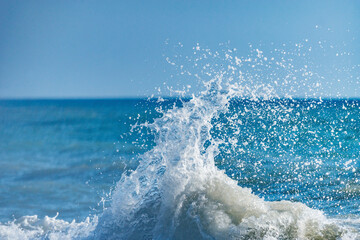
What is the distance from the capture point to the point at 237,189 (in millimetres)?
4645

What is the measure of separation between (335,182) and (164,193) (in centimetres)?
374

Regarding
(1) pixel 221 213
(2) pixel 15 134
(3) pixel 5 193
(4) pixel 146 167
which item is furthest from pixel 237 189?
(2) pixel 15 134

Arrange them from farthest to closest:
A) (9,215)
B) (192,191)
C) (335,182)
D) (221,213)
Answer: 1. (335,182)
2. (9,215)
3. (192,191)
4. (221,213)

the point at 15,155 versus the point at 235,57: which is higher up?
the point at 235,57

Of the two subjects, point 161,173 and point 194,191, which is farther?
point 161,173

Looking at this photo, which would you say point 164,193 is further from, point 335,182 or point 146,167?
point 335,182

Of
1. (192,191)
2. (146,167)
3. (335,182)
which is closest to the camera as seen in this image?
(192,191)

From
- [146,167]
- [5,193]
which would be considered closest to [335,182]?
[146,167]

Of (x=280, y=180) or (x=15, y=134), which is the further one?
(x=15, y=134)

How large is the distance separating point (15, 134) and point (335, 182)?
58.5 ft

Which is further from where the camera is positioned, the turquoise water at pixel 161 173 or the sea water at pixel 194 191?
the turquoise water at pixel 161 173

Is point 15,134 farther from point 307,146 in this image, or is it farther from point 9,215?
point 9,215

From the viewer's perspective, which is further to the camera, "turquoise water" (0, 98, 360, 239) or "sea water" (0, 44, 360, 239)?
"turquoise water" (0, 98, 360, 239)

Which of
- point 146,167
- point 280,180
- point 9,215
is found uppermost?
point 280,180
